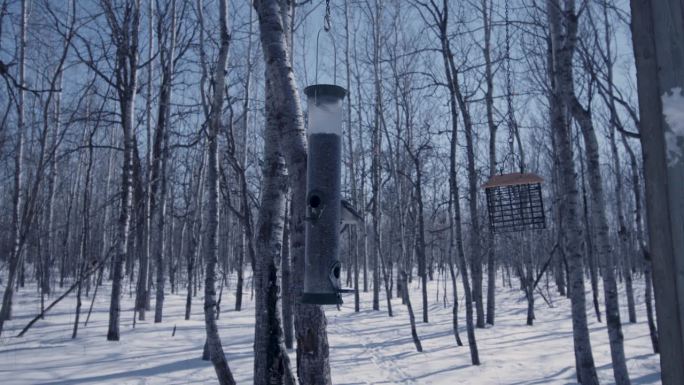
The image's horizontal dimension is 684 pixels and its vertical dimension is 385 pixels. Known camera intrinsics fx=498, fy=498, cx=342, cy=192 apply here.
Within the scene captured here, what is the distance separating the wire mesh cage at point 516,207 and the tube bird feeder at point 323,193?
12.8ft

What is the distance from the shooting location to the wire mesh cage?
7016 millimetres

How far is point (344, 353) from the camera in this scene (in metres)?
10.7

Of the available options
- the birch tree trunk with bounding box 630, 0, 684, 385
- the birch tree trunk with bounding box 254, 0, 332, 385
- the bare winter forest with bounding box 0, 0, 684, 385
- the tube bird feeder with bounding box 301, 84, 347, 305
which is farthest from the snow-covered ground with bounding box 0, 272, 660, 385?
the birch tree trunk with bounding box 630, 0, 684, 385

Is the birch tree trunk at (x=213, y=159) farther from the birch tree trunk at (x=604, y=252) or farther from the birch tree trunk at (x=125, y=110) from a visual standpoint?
the birch tree trunk at (x=604, y=252)

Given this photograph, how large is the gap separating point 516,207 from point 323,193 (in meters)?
4.59

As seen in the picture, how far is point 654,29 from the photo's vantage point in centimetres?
148

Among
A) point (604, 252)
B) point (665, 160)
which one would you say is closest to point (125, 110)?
point (604, 252)

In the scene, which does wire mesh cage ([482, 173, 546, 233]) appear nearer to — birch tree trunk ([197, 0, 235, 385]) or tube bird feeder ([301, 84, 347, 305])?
tube bird feeder ([301, 84, 347, 305])

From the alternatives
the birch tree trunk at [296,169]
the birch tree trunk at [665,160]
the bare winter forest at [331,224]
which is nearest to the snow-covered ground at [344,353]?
the bare winter forest at [331,224]

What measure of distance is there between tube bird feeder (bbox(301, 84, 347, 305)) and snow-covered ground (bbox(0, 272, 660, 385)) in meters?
5.14

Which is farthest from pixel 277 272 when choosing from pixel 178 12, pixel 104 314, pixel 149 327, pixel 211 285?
pixel 104 314

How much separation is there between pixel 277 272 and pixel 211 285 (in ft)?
9.77

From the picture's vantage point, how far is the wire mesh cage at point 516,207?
7.02m

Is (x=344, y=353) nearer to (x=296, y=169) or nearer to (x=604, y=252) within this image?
(x=604, y=252)
